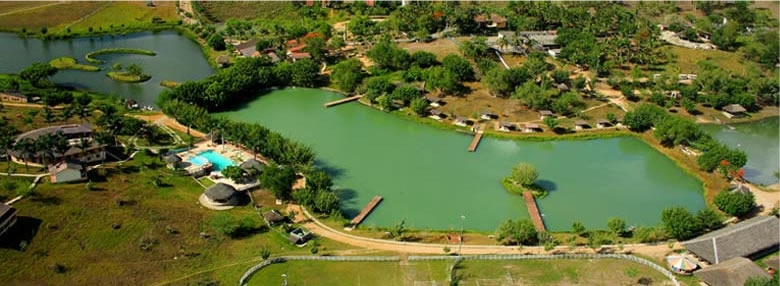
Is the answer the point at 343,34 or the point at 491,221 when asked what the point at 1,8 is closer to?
the point at 343,34

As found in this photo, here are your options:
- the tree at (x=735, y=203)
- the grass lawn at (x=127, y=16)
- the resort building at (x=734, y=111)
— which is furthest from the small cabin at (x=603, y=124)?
the grass lawn at (x=127, y=16)

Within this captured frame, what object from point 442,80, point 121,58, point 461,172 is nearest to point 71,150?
point 461,172

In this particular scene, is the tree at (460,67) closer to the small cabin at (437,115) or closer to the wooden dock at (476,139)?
the small cabin at (437,115)

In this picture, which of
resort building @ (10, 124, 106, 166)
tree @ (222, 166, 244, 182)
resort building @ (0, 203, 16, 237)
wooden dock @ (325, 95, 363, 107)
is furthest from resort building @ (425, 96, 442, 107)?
resort building @ (0, 203, 16, 237)

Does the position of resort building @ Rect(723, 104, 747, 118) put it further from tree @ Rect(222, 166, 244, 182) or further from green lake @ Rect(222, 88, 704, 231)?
tree @ Rect(222, 166, 244, 182)

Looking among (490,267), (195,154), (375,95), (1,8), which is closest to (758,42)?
(375,95)

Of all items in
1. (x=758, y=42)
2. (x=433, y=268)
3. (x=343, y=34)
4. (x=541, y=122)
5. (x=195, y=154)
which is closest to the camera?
(x=433, y=268)

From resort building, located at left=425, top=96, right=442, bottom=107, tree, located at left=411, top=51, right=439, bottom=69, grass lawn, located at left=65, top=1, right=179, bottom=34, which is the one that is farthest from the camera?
grass lawn, located at left=65, top=1, right=179, bottom=34
